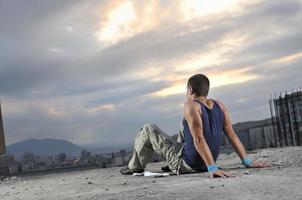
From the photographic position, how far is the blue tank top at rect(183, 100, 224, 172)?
20.1 ft

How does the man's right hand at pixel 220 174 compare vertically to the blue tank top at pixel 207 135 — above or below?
below

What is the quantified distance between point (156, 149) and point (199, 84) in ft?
4.29

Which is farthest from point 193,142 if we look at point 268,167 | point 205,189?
point 205,189

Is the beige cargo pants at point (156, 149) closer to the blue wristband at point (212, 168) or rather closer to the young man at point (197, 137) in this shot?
the young man at point (197, 137)

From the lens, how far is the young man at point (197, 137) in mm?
5926

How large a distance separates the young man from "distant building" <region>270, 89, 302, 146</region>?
13.1 meters

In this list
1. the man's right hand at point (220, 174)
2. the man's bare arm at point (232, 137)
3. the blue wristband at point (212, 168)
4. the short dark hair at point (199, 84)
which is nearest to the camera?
the man's right hand at point (220, 174)

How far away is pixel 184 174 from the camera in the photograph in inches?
Answer: 256

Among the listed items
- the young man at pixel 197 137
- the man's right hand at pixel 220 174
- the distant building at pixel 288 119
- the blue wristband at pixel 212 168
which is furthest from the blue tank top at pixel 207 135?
the distant building at pixel 288 119

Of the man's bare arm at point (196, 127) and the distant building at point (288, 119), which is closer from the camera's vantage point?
the man's bare arm at point (196, 127)

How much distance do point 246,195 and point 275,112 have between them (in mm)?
15803

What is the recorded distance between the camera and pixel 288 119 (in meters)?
19.3

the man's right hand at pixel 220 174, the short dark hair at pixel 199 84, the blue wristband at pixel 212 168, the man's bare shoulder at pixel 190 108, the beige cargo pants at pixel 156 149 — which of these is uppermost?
the short dark hair at pixel 199 84

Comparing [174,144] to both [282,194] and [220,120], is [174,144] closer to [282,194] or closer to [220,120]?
[220,120]
